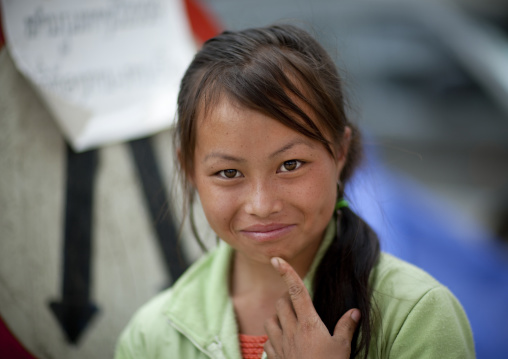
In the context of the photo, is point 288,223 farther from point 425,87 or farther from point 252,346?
point 425,87

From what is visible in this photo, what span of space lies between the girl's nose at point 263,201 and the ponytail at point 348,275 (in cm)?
25

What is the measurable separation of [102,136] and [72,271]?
452mm

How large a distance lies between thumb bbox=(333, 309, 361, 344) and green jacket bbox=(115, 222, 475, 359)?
58mm

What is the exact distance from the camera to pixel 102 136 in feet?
5.09

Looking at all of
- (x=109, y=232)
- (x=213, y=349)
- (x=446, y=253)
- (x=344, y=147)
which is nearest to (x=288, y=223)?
(x=344, y=147)

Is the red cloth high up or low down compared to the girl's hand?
down

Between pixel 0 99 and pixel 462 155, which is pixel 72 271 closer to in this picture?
pixel 0 99

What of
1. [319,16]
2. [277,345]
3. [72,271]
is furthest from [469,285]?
[319,16]

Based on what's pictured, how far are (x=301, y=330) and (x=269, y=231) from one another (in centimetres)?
22

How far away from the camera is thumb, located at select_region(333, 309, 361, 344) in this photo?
1.00 metres

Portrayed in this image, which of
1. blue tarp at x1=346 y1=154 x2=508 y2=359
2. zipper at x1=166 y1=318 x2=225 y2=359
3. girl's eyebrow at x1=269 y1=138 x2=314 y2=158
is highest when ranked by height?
girl's eyebrow at x1=269 y1=138 x2=314 y2=158

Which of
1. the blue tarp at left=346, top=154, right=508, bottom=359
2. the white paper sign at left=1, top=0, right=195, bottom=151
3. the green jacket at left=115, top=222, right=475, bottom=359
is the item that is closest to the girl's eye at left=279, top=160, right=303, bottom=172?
the green jacket at left=115, top=222, right=475, bottom=359

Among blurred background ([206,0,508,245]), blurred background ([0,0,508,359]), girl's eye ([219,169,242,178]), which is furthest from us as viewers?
blurred background ([206,0,508,245])

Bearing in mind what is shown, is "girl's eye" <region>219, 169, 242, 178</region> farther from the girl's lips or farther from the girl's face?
the girl's lips
